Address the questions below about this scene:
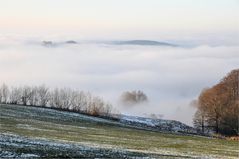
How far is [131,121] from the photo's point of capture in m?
104

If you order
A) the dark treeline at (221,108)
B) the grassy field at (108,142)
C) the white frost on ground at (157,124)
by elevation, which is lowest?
the grassy field at (108,142)

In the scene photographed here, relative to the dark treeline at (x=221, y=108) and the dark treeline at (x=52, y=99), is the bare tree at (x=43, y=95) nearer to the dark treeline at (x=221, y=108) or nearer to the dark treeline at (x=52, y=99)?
the dark treeline at (x=52, y=99)

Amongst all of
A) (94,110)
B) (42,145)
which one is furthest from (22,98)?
(42,145)

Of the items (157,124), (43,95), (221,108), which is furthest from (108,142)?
(43,95)

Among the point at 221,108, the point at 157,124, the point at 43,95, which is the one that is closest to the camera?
the point at 157,124

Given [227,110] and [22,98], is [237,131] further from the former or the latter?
[22,98]

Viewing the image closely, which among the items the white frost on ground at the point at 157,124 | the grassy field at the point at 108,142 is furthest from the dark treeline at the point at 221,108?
the grassy field at the point at 108,142

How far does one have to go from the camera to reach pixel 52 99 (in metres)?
129

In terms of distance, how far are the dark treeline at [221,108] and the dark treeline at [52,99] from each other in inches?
849

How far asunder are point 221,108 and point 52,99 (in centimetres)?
4446

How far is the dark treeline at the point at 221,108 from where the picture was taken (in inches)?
4144

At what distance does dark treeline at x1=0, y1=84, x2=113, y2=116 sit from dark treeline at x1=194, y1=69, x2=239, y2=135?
70.7 feet

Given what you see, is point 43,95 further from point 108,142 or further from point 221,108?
point 108,142

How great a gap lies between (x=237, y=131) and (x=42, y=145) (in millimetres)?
71450
